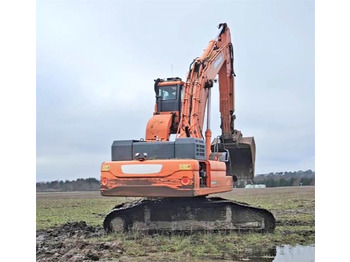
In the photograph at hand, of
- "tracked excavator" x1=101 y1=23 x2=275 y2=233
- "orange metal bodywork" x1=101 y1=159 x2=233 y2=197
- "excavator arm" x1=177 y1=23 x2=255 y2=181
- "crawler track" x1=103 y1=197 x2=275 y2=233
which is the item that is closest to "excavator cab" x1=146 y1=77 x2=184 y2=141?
"tracked excavator" x1=101 y1=23 x2=275 y2=233

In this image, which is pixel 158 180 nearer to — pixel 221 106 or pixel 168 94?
pixel 168 94

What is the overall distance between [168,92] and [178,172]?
206 centimetres

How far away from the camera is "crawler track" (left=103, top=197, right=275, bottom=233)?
26.7 ft

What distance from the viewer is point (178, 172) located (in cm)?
724

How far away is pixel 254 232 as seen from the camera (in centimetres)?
810

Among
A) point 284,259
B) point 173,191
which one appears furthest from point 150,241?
point 284,259

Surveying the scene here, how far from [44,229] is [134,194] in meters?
2.67

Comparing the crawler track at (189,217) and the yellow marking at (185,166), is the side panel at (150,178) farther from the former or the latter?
the crawler track at (189,217)

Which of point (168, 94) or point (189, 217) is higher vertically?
point (168, 94)

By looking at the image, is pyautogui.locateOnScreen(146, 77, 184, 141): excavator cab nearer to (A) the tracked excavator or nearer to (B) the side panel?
(A) the tracked excavator

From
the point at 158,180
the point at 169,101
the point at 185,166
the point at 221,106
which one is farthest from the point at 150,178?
the point at 221,106
